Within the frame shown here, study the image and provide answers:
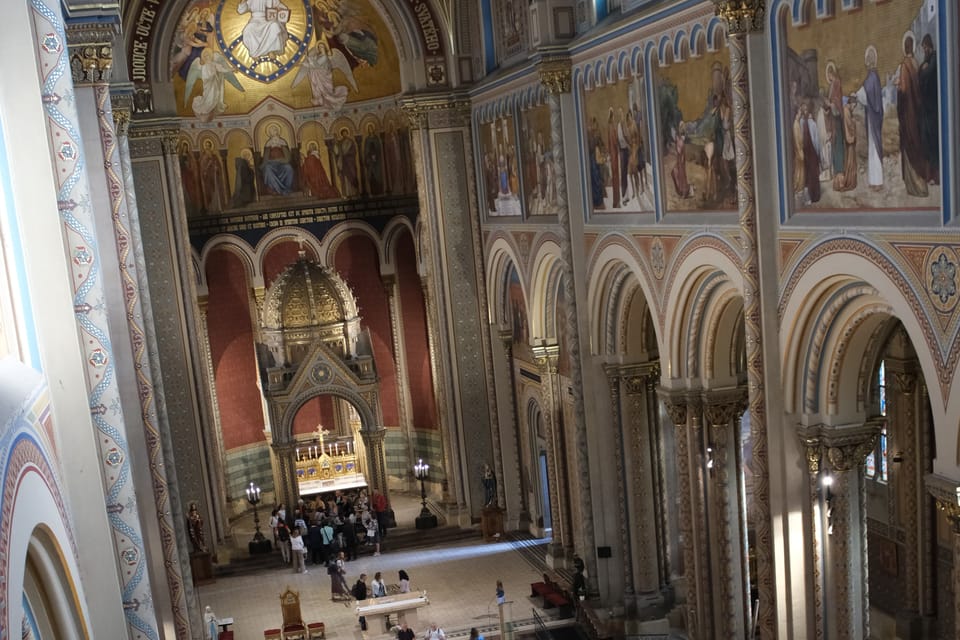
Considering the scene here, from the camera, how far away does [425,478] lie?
28.6 m

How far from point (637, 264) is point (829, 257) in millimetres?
5984

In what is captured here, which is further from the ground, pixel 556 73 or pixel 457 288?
pixel 556 73

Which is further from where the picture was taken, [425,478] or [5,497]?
[425,478]

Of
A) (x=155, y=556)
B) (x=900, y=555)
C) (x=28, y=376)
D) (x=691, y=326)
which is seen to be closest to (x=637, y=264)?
(x=691, y=326)

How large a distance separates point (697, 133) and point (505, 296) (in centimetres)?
1147

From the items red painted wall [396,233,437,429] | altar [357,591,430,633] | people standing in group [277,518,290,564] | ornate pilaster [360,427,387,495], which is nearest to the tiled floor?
altar [357,591,430,633]

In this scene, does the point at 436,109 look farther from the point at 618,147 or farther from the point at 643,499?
the point at 643,499

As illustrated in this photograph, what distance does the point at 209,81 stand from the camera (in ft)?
89.3

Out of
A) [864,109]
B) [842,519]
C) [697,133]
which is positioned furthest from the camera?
[697,133]

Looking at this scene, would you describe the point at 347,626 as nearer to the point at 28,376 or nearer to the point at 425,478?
the point at 425,478

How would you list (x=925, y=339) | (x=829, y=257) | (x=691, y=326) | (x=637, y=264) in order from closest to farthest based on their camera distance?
(x=925, y=339) → (x=829, y=257) → (x=691, y=326) → (x=637, y=264)

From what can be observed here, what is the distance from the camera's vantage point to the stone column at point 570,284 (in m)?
19.5

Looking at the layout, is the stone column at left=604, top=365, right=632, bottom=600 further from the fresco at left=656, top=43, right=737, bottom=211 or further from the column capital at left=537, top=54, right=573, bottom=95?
Answer: the column capital at left=537, top=54, right=573, bottom=95

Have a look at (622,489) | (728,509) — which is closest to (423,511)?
(622,489)
